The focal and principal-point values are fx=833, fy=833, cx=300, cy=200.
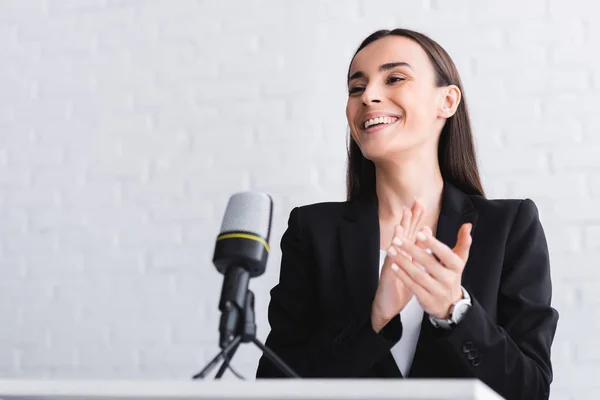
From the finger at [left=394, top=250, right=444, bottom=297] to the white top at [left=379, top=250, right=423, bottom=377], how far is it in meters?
0.36

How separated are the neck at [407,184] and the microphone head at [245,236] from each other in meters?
0.68

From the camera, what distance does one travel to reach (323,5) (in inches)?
93.0

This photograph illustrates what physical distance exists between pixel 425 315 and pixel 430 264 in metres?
0.31

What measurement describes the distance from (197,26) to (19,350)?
43.9 inches

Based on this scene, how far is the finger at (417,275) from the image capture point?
129 cm

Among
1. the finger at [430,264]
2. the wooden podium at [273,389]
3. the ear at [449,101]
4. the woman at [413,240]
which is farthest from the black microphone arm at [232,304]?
the ear at [449,101]

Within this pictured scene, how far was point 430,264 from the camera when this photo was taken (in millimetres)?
1278

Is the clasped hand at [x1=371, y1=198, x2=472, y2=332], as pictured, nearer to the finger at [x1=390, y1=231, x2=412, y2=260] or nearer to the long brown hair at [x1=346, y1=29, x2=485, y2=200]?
the finger at [x1=390, y1=231, x2=412, y2=260]

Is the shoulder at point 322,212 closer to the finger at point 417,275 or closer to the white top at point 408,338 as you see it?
the white top at point 408,338

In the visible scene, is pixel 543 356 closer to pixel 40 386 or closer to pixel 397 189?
pixel 397 189

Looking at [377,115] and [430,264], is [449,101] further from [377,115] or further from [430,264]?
[430,264]

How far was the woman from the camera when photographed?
4.83 feet

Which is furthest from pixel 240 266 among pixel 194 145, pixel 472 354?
pixel 194 145

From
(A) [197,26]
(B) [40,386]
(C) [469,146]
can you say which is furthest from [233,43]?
(B) [40,386]
